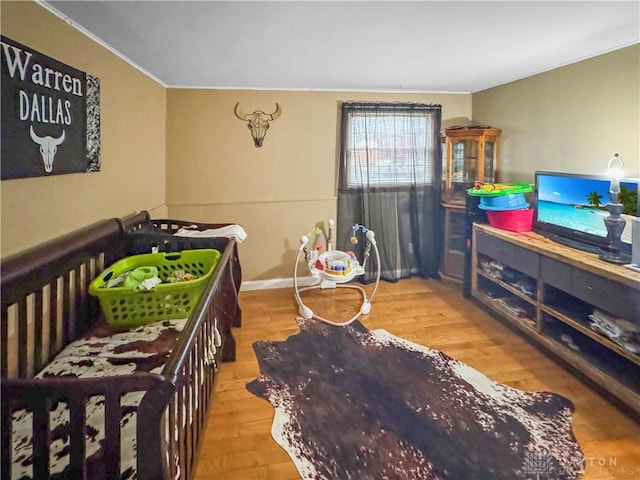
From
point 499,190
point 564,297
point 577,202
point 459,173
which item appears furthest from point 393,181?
point 564,297

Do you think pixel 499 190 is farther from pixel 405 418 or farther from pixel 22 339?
pixel 22 339

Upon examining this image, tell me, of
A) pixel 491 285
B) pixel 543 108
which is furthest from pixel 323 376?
pixel 543 108

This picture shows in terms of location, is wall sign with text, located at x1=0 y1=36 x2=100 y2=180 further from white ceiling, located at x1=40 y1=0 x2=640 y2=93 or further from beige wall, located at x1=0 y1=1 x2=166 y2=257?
white ceiling, located at x1=40 y1=0 x2=640 y2=93

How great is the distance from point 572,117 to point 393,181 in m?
1.66

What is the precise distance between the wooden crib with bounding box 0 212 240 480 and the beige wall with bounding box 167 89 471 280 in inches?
54.0

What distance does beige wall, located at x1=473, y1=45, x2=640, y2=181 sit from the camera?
2621 mm

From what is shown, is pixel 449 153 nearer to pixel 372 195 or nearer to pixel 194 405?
pixel 372 195

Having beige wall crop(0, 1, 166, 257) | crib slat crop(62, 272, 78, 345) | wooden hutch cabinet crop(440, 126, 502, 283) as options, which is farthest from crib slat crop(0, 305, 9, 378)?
wooden hutch cabinet crop(440, 126, 502, 283)

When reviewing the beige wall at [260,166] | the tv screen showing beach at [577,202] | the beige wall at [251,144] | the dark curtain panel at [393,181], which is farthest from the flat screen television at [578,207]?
the beige wall at [260,166]

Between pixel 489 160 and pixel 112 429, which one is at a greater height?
pixel 489 160

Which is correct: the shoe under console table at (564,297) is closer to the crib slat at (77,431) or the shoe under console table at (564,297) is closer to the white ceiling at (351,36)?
the white ceiling at (351,36)

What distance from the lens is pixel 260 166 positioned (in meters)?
3.99

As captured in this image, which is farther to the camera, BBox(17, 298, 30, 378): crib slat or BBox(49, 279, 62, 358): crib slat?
BBox(49, 279, 62, 358): crib slat

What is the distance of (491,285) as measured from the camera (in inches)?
139
